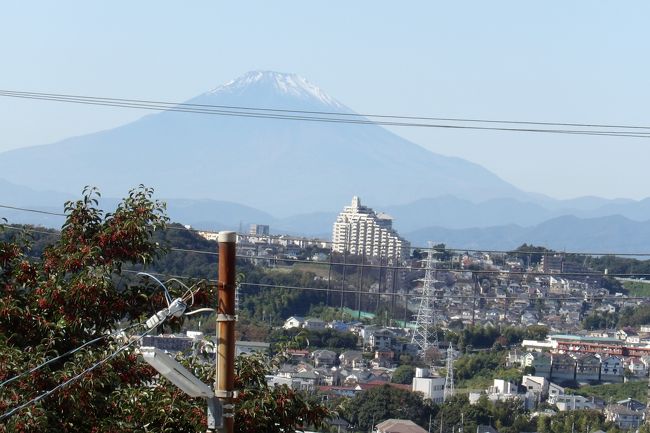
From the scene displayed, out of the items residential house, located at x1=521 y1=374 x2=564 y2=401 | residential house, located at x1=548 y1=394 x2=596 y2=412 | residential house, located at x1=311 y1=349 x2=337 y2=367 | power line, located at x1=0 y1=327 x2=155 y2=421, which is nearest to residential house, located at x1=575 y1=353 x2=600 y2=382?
residential house, located at x1=521 y1=374 x2=564 y2=401

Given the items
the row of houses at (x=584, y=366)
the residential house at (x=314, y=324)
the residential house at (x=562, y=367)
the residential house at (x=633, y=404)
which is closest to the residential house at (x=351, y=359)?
the residential house at (x=314, y=324)

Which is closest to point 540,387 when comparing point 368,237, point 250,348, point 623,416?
point 623,416

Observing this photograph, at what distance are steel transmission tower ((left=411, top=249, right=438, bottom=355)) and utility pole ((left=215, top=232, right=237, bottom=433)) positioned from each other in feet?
148

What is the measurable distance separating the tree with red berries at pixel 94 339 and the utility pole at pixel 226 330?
919 millimetres

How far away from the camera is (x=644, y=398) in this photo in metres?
43.5

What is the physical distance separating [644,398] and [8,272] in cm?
3770

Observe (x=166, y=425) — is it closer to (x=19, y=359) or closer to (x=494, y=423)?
(x=19, y=359)

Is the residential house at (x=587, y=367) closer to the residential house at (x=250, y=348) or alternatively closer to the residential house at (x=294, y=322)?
the residential house at (x=294, y=322)

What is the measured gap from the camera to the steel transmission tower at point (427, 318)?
51938 mm

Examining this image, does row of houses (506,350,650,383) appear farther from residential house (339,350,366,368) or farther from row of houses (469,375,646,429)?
residential house (339,350,366,368)

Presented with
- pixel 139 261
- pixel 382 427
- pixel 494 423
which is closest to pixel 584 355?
pixel 494 423

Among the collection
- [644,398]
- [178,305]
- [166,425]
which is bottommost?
[644,398]

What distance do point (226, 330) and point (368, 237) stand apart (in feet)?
197

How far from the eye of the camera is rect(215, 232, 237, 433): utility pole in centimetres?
592
